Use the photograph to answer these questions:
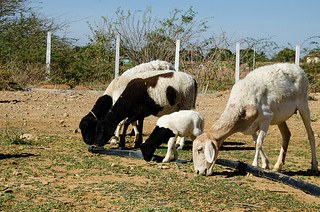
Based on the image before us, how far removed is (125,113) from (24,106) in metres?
7.31

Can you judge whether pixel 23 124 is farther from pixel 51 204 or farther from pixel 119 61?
pixel 119 61

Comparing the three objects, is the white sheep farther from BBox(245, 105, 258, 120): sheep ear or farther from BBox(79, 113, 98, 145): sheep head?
BBox(245, 105, 258, 120): sheep ear

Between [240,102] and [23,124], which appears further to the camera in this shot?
[23,124]

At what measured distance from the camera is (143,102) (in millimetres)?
11367

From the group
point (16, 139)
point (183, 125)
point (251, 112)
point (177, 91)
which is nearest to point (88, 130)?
point (16, 139)

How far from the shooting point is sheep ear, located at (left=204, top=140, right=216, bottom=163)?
834 centimetres

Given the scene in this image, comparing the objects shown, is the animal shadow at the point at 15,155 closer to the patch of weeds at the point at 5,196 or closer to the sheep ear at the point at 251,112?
the patch of weeds at the point at 5,196

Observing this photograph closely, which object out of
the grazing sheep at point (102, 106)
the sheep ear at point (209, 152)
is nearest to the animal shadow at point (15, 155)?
the grazing sheep at point (102, 106)

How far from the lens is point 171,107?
11.5 m

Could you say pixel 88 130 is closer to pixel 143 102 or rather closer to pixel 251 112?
pixel 143 102

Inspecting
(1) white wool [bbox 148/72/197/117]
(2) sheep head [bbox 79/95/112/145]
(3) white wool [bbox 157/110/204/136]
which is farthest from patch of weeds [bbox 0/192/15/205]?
(1) white wool [bbox 148/72/197/117]

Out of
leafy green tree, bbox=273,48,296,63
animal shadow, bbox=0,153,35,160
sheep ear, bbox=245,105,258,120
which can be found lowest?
animal shadow, bbox=0,153,35,160

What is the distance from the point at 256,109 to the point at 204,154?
89cm

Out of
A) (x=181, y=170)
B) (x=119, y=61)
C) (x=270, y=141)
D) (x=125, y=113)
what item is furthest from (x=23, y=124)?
(x=119, y=61)
